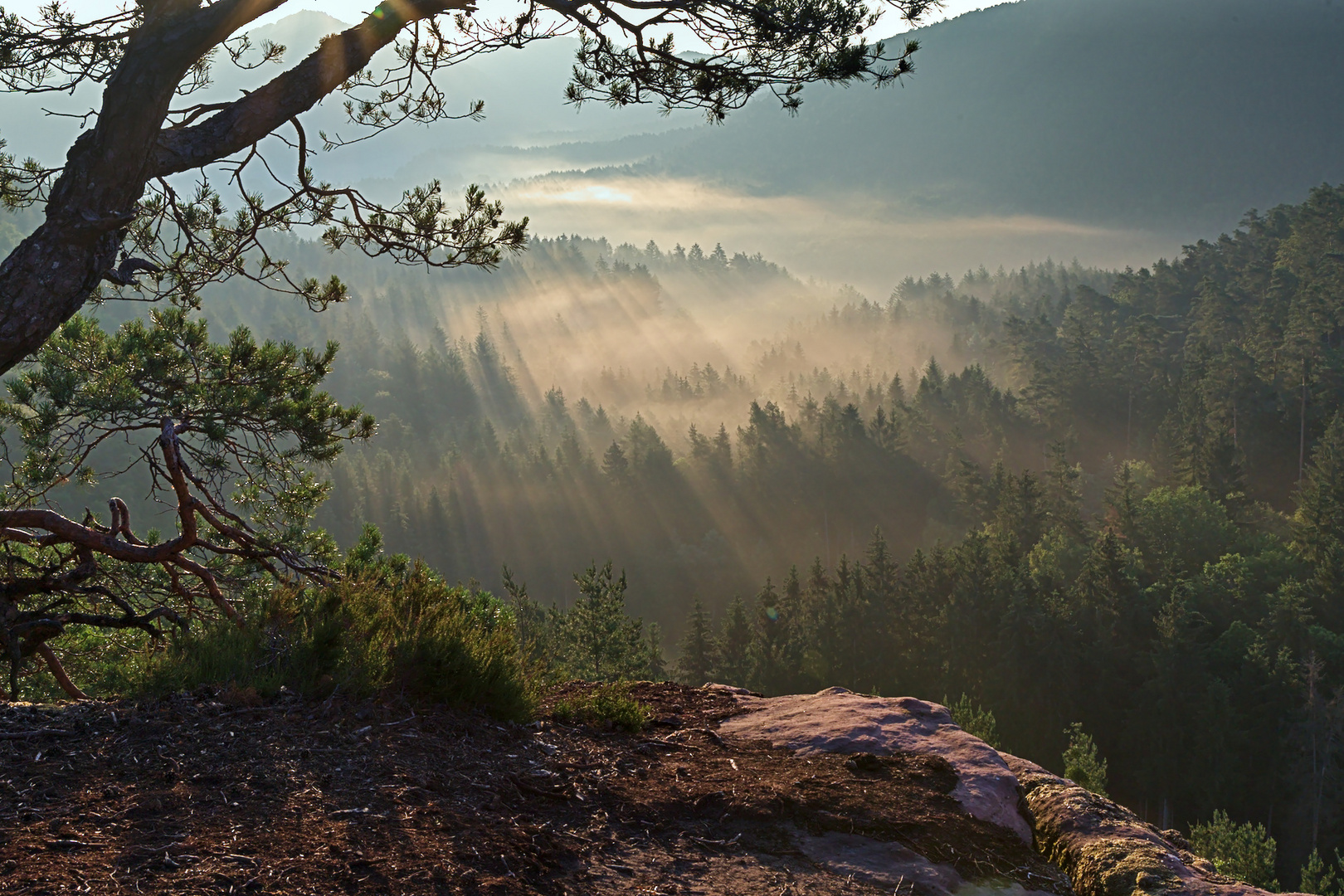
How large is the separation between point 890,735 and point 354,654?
10.4ft

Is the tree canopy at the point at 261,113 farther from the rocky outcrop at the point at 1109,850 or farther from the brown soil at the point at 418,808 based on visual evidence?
the rocky outcrop at the point at 1109,850

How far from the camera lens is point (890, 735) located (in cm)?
541

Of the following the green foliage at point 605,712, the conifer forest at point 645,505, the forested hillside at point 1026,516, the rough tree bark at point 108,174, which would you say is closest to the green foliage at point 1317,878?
the conifer forest at point 645,505

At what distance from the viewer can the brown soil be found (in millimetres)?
3035

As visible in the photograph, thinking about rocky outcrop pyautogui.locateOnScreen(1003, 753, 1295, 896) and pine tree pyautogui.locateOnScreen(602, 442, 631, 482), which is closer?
rocky outcrop pyautogui.locateOnScreen(1003, 753, 1295, 896)

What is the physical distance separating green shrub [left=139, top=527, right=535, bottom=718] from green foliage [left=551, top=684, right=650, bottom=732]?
1.05ft

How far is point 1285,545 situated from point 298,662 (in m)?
63.3

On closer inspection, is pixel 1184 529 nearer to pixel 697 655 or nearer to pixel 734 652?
pixel 734 652

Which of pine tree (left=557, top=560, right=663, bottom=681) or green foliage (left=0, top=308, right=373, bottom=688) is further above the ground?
green foliage (left=0, top=308, right=373, bottom=688)

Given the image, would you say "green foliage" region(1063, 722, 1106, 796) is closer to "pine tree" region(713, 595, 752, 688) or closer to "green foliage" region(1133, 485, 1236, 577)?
"pine tree" region(713, 595, 752, 688)

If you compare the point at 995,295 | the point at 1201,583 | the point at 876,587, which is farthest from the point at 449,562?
the point at 995,295

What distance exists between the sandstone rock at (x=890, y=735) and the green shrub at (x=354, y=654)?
1584mm

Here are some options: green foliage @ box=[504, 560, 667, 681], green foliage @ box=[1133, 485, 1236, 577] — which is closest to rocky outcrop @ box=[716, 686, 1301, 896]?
green foliage @ box=[504, 560, 667, 681]

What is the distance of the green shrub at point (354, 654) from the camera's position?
470cm
